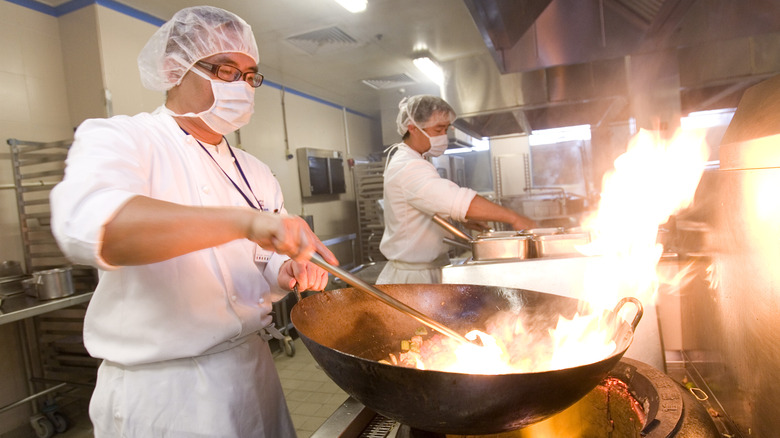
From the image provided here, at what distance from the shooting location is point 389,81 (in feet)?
18.5

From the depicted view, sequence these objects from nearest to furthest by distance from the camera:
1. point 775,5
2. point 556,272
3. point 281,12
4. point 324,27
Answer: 1. point 556,272
2. point 775,5
3. point 281,12
4. point 324,27

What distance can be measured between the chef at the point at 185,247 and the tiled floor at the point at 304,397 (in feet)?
5.98

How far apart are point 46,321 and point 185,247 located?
3140 mm

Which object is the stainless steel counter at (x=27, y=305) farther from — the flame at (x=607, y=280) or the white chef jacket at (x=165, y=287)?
the flame at (x=607, y=280)

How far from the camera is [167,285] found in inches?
42.4

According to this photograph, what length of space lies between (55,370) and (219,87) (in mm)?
2919

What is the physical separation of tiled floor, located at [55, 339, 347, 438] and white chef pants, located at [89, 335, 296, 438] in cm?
190

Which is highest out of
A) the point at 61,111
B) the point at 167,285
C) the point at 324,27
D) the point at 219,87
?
the point at 324,27

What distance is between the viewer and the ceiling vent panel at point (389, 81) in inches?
216

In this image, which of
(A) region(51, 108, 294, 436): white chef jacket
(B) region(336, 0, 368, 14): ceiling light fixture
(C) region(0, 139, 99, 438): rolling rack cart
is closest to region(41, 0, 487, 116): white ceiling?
(B) region(336, 0, 368, 14): ceiling light fixture

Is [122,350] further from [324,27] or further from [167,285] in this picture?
[324,27]

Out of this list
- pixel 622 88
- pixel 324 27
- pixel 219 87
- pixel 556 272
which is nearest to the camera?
pixel 219 87

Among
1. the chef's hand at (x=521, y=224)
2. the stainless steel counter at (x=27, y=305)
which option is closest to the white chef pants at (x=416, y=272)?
the chef's hand at (x=521, y=224)

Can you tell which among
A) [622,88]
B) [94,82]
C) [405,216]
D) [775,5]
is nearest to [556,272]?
[405,216]
